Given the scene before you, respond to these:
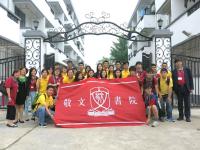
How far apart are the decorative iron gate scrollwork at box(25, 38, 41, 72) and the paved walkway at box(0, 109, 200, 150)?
154 inches

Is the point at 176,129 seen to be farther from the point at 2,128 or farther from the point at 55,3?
the point at 55,3

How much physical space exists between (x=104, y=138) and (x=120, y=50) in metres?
47.8

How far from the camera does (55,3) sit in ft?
120

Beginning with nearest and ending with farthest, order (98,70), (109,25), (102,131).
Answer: (102,131), (98,70), (109,25)

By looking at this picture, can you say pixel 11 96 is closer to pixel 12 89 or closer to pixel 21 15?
pixel 12 89

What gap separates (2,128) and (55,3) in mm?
28721

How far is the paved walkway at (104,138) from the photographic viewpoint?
6969 mm

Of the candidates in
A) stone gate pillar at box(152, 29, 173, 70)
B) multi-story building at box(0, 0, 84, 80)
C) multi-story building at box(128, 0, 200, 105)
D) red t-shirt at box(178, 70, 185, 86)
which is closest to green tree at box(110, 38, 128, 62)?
multi-story building at box(0, 0, 84, 80)

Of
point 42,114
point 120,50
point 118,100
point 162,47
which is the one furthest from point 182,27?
point 120,50

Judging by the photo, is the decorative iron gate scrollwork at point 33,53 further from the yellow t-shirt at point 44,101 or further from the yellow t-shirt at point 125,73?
the yellow t-shirt at point 125,73

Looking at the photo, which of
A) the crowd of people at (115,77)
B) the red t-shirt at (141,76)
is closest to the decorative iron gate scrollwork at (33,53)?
the crowd of people at (115,77)

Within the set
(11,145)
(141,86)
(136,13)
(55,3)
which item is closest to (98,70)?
(141,86)

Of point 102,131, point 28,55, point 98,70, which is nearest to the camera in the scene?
point 102,131

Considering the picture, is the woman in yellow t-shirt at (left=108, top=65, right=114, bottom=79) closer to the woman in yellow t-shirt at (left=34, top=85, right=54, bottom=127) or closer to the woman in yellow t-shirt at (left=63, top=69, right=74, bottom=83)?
the woman in yellow t-shirt at (left=63, top=69, right=74, bottom=83)
